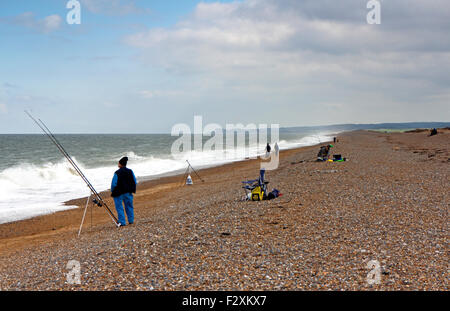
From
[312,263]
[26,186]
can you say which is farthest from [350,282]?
[26,186]

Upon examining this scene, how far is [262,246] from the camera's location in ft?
22.9

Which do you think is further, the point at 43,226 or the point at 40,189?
the point at 40,189

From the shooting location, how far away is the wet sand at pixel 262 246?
5.54 meters

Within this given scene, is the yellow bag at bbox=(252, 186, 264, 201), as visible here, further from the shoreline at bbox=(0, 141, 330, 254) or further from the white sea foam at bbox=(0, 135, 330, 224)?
the white sea foam at bbox=(0, 135, 330, 224)

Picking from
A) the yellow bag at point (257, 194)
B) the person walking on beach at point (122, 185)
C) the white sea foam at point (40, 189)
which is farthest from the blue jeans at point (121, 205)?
the white sea foam at point (40, 189)

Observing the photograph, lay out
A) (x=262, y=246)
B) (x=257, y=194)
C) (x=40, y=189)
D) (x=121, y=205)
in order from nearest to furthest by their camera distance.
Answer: (x=262, y=246), (x=121, y=205), (x=257, y=194), (x=40, y=189)

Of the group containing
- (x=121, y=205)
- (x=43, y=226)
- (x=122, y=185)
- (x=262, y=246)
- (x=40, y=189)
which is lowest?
(x=43, y=226)

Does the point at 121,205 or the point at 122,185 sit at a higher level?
the point at 122,185

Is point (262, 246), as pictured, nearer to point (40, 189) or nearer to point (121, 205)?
point (121, 205)

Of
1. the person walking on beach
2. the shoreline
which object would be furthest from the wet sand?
the person walking on beach

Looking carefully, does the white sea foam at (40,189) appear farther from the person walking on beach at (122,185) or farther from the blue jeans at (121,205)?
the person walking on beach at (122,185)

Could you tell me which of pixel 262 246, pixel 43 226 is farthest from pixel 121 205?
pixel 262 246

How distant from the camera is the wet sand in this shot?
18.2ft
